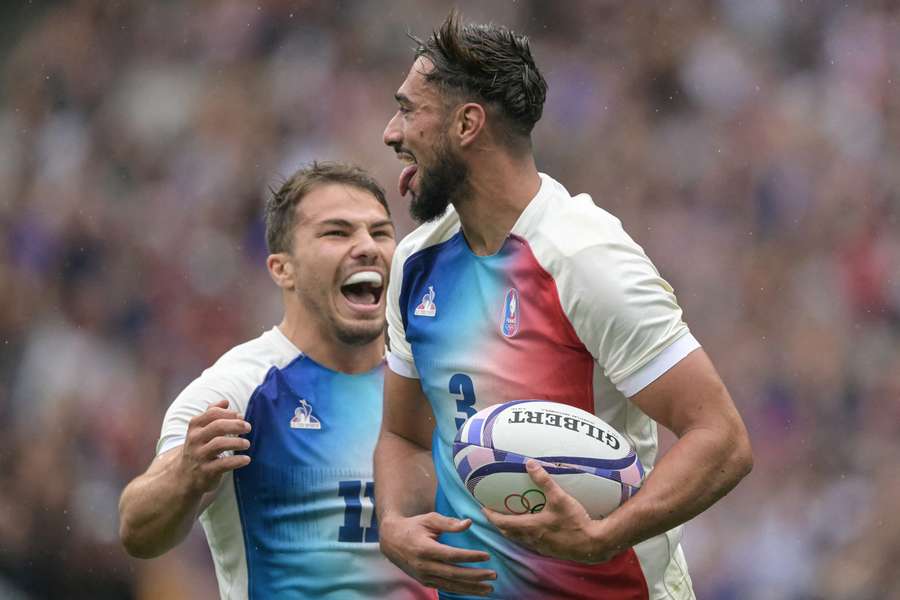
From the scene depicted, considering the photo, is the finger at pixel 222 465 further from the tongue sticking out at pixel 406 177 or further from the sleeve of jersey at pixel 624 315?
the sleeve of jersey at pixel 624 315

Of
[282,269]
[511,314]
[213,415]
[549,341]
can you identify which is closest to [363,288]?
[282,269]

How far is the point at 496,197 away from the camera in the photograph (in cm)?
408

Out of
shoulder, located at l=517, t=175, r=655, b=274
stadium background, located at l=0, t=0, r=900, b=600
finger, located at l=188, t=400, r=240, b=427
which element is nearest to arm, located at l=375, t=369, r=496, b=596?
finger, located at l=188, t=400, r=240, b=427

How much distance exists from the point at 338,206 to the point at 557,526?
2.24 meters

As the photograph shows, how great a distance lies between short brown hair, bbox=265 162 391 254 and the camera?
534cm

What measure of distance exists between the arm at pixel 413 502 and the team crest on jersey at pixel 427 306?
0.94ft

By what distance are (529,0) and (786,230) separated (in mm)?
2772

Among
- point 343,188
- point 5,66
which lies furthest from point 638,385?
point 5,66

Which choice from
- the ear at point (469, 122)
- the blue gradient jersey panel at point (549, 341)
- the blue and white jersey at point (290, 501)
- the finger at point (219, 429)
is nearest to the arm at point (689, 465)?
the blue gradient jersey panel at point (549, 341)

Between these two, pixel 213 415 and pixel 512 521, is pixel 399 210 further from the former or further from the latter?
pixel 512 521

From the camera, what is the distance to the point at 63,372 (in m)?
9.12

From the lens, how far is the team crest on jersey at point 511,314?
3.90 metres

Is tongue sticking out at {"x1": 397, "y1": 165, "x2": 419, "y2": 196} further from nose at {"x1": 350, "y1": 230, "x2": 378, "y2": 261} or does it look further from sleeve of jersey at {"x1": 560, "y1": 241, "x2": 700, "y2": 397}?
nose at {"x1": 350, "y1": 230, "x2": 378, "y2": 261}

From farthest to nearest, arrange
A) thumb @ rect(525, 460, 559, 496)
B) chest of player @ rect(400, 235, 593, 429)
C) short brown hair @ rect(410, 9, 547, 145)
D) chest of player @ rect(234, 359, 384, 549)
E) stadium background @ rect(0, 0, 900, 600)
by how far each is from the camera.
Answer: stadium background @ rect(0, 0, 900, 600)
chest of player @ rect(234, 359, 384, 549)
short brown hair @ rect(410, 9, 547, 145)
chest of player @ rect(400, 235, 593, 429)
thumb @ rect(525, 460, 559, 496)
